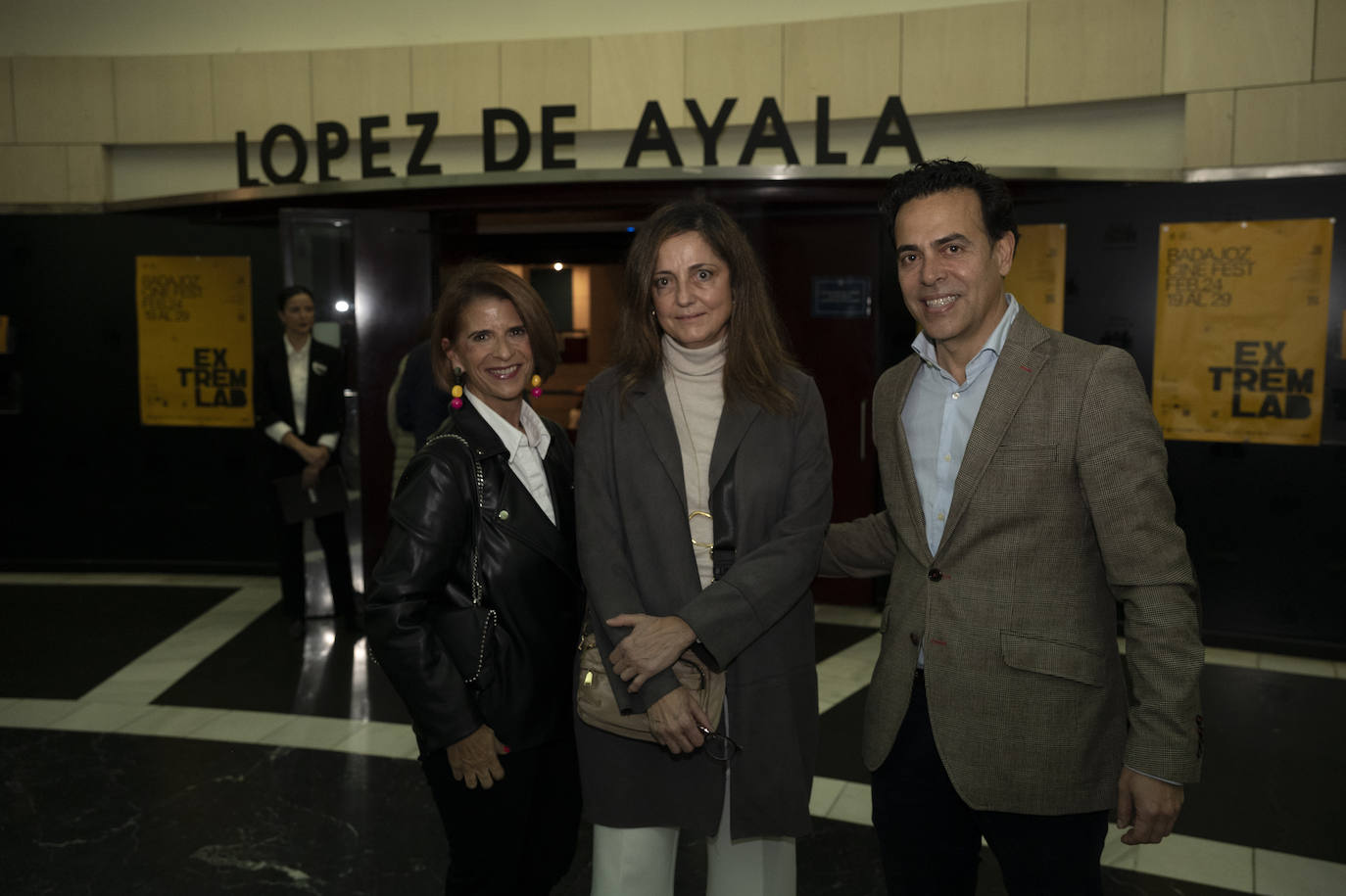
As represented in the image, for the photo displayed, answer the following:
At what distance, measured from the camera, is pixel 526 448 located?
79.5 inches

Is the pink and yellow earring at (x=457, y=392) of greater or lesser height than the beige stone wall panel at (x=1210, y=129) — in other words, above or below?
below

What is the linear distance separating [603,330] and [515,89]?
6.02 feet

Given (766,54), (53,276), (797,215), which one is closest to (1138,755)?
(797,215)

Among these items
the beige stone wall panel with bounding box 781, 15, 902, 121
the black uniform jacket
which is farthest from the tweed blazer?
the beige stone wall panel with bounding box 781, 15, 902, 121

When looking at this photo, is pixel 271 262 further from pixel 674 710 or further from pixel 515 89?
pixel 674 710

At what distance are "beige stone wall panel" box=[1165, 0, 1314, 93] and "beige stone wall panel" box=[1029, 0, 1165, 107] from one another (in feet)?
0.28

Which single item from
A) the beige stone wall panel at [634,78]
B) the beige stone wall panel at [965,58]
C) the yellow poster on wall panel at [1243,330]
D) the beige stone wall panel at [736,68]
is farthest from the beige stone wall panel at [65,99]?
the yellow poster on wall panel at [1243,330]

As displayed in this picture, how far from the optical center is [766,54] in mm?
6215

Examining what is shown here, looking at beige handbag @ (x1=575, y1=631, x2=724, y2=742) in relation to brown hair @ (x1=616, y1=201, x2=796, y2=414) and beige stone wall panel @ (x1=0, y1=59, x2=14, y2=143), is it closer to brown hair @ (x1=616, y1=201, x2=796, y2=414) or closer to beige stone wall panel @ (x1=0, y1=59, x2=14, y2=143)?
brown hair @ (x1=616, y1=201, x2=796, y2=414)

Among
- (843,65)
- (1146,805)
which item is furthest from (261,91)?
(1146,805)

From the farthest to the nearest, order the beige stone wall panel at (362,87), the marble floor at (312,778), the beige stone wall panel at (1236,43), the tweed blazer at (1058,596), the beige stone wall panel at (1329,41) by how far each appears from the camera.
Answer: the beige stone wall panel at (362,87), the beige stone wall panel at (1236,43), the beige stone wall panel at (1329,41), the marble floor at (312,778), the tweed blazer at (1058,596)

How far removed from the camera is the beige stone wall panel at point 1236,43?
5082mm

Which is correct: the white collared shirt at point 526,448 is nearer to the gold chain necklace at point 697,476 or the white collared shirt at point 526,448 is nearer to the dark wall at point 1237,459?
the gold chain necklace at point 697,476

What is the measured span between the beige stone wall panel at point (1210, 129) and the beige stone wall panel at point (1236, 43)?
7 cm
